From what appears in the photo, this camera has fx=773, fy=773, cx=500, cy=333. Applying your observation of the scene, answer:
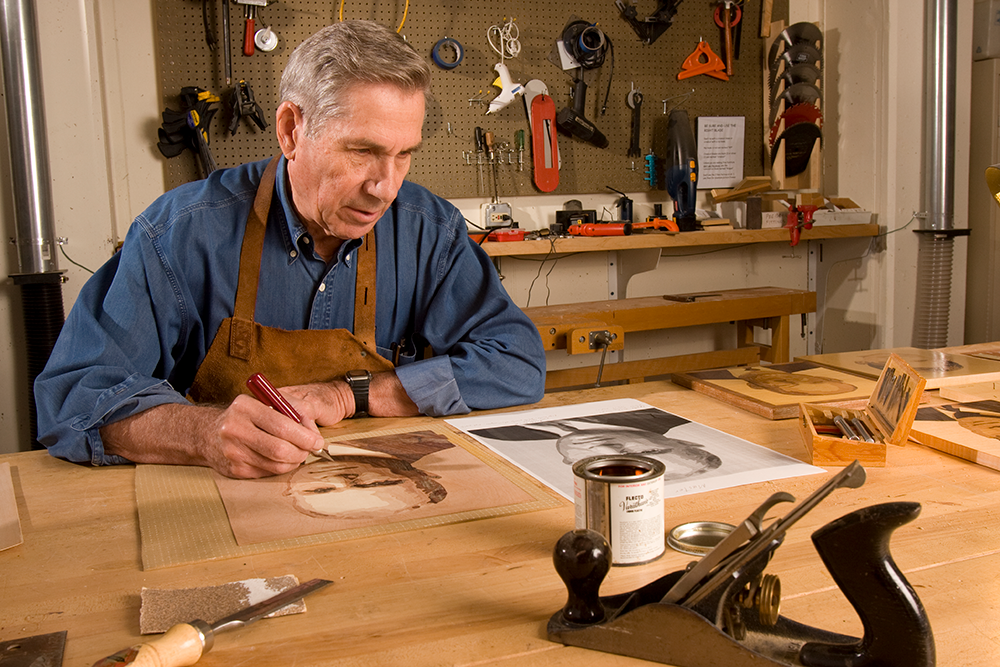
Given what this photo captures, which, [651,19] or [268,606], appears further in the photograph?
[651,19]

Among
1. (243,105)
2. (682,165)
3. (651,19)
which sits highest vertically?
(651,19)

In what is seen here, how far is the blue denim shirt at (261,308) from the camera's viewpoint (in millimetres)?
1180

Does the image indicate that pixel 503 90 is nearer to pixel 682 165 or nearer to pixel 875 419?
pixel 682 165

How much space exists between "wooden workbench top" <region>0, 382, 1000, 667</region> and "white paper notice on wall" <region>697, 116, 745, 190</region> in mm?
2785

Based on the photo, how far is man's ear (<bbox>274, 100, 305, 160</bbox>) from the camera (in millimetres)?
1392

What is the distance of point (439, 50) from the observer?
10.2ft

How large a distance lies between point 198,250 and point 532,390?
0.66 m

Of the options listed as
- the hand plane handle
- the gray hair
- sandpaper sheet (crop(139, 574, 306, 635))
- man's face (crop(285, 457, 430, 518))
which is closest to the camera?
the hand plane handle

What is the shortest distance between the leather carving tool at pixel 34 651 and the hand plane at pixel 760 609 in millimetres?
388

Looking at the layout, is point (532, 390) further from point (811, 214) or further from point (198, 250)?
point (811, 214)

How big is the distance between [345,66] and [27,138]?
65.7 inches

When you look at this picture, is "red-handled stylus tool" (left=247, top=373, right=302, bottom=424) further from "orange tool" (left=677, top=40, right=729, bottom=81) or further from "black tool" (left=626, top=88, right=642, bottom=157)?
"orange tool" (left=677, top=40, right=729, bottom=81)

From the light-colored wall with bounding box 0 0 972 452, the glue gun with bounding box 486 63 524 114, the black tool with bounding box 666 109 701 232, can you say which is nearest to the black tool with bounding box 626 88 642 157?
the black tool with bounding box 666 109 701 232

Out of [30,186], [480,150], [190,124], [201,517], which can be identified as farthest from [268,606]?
[480,150]
